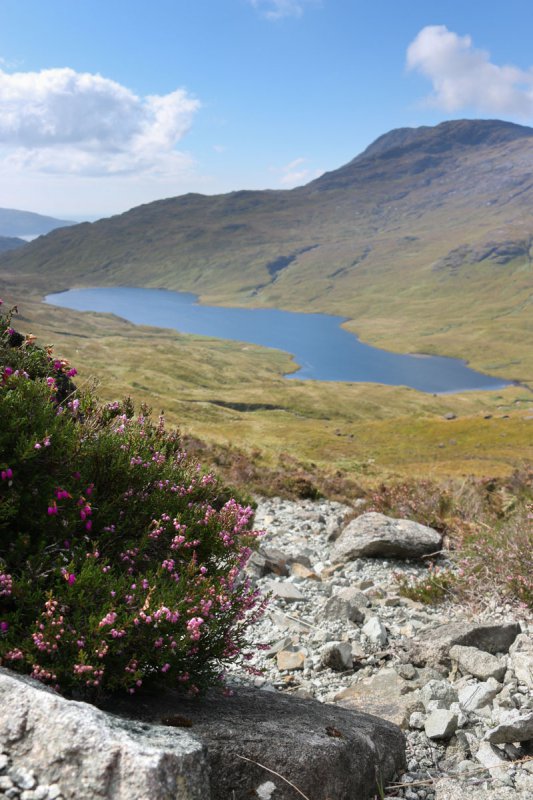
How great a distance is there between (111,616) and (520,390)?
213m

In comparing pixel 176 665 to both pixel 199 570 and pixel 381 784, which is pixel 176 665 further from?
pixel 381 784

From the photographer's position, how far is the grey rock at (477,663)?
681 centimetres

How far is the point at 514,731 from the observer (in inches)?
196

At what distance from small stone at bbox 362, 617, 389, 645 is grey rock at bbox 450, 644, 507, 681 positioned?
4.78 feet

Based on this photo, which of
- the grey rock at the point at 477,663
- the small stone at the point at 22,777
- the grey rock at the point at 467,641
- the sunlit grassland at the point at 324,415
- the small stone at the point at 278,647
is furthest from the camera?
the sunlit grassland at the point at 324,415

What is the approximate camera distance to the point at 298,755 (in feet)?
13.3

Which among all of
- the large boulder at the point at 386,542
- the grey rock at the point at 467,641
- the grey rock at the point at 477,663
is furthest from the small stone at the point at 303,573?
the grey rock at the point at 477,663

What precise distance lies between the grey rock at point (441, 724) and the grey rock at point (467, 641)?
6.27 feet

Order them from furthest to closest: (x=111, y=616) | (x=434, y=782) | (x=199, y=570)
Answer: (x=199, y=570) → (x=434, y=782) → (x=111, y=616)

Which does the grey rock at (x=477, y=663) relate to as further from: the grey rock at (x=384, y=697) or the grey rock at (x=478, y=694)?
the grey rock at (x=384, y=697)

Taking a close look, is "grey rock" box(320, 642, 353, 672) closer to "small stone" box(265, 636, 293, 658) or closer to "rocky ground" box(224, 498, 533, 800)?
"rocky ground" box(224, 498, 533, 800)

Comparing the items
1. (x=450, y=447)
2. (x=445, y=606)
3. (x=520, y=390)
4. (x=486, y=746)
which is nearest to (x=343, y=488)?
(x=445, y=606)

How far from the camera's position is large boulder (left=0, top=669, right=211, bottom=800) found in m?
2.89

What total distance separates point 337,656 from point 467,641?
179 centimetres
